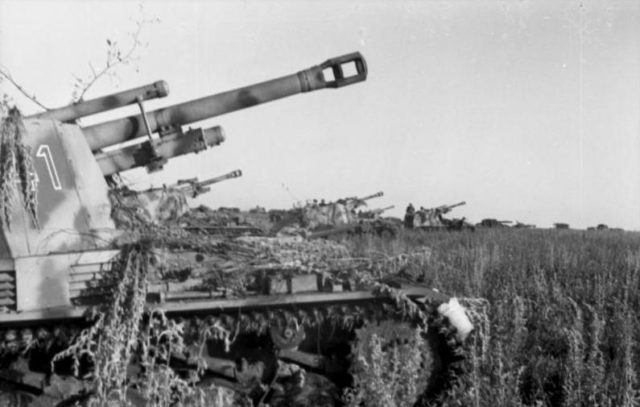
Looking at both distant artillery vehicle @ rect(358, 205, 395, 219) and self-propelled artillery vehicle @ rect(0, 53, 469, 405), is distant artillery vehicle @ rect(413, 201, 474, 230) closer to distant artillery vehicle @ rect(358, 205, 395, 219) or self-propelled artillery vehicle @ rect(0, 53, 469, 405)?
distant artillery vehicle @ rect(358, 205, 395, 219)

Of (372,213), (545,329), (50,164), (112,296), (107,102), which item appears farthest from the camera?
(372,213)

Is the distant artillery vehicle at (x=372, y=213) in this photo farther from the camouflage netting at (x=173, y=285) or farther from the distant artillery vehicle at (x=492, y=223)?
the camouflage netting at (x=173, y=285)

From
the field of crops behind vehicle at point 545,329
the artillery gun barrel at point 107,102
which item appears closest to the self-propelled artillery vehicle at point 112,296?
the artillery gun barrel at point 107,102

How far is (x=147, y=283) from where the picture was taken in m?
6.04

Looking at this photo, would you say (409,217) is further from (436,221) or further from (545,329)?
(545,329)

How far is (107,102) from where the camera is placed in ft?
26.1

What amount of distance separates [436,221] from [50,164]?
21720 mm

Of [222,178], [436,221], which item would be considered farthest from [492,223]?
[222,178]

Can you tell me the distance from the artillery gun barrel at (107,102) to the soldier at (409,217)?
19809 mm

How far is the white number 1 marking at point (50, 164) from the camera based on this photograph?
21.9 feet

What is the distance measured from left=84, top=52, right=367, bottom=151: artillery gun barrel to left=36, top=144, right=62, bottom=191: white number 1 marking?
1.19 metres

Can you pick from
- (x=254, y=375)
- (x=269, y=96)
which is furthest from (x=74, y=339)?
(x=269, y=96)

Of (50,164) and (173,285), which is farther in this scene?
(50,164)

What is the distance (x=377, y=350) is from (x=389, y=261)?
78.0 inches
